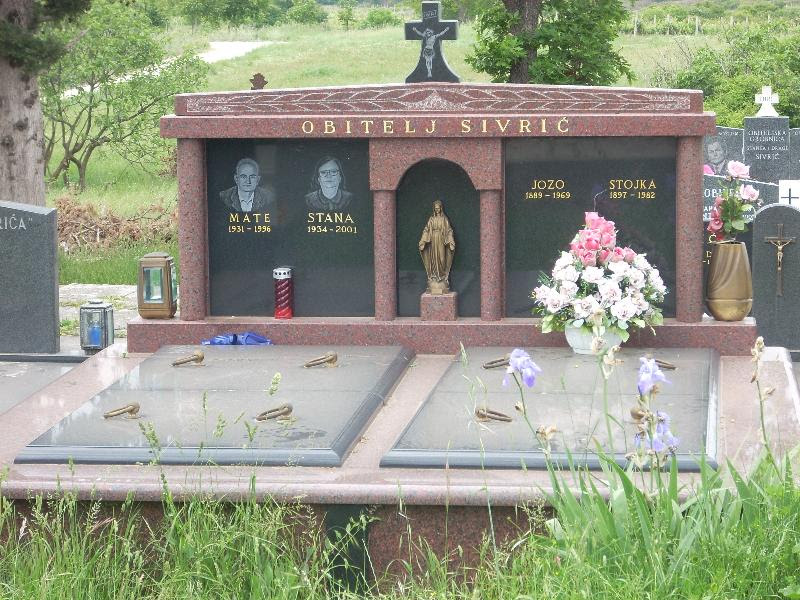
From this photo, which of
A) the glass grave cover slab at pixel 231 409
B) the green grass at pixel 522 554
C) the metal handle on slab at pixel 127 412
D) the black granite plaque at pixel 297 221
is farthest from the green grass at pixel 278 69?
the green grass at pixel 522 554

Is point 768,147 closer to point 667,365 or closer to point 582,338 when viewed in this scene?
point 582,338

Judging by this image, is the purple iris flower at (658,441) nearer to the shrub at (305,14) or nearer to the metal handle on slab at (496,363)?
the metal handle on slab at (496,363)

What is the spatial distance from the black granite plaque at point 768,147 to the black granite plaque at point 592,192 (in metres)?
9.04

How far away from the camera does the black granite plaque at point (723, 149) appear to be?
18.2m

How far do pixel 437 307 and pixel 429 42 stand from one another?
186 cm

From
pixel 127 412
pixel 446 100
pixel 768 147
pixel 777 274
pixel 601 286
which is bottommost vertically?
pixel 127 412

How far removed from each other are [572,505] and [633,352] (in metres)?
4.21

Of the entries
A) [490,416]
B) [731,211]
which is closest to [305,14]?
[731,211]

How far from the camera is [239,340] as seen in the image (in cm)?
962

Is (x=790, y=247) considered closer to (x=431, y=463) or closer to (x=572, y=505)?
(x=431, y=463)

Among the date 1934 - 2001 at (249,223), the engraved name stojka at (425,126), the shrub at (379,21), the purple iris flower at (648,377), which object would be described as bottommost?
the purple iris flower at (648,377)

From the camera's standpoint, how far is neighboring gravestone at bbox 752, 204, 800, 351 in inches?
401

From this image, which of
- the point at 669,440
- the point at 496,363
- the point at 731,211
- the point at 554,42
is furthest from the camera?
the point at 554,42

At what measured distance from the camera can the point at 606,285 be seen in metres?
8.92
